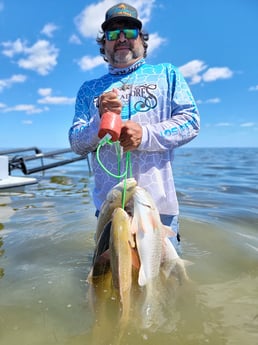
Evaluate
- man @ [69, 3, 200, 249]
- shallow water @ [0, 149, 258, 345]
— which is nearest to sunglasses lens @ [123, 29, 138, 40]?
man @ [69, 3, 200, 249]

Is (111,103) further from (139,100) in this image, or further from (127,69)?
(127,69)

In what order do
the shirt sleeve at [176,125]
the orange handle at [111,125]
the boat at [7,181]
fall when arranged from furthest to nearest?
the boat at [7,181] < the shirt sleeve at [176,125] < the orange handle at [111,125]

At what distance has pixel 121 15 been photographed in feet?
9.08

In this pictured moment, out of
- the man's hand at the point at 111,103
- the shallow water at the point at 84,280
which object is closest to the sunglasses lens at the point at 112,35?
the man's hand at the point at 111,103

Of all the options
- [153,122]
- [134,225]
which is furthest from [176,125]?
[134,225]

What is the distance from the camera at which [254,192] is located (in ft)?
30.9

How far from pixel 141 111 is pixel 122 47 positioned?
1.97 feet

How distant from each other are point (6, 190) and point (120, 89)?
785 centimetres

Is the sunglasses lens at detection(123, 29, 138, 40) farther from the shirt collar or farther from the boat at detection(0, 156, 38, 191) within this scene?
the boat at detection(0, 156, 38, 191)

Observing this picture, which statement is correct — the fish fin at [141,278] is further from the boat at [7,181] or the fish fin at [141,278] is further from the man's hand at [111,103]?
the boat at [7,181]

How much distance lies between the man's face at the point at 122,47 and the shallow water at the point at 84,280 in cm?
206

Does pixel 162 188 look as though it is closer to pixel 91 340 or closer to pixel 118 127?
pixel 118 127

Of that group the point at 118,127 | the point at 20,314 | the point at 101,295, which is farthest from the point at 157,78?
the point at 20,314

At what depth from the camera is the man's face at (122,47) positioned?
2807 millimetres
